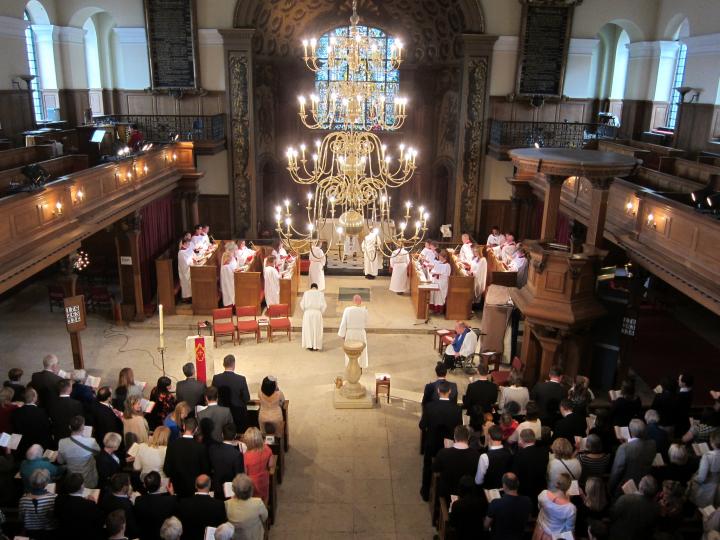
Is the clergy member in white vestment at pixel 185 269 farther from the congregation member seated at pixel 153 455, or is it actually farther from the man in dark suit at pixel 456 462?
the man in dark suit at pixel 456 462

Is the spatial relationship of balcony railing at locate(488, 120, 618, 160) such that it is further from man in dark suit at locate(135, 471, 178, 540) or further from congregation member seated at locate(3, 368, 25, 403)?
man in dark suit at locate(135, 471, 178, 540)

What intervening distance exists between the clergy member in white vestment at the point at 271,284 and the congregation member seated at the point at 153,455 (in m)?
8.35

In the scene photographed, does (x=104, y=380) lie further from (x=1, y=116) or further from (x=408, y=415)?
(x=1, y=116)

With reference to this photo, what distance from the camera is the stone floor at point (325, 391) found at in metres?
8.63

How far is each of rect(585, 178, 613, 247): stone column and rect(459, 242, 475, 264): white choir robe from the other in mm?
5770

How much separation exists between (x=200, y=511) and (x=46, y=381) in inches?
158

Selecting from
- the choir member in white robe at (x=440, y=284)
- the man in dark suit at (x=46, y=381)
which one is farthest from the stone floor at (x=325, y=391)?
the man in dark suit at (x=46, y=381)

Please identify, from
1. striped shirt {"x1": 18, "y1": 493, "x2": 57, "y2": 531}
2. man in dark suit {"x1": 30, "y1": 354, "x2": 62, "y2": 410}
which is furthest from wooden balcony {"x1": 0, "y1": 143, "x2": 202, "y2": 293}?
striped shirt {"x1": 18, "y1": 493, "x2": 57, "y2": 531}

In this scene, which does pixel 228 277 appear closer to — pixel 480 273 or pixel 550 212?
pixel 480 273

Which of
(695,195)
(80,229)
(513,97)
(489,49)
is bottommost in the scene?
(80,229)

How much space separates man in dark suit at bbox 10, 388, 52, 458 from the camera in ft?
25.5

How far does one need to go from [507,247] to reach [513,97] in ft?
18.5

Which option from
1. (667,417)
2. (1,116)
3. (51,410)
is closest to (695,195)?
(667,417)

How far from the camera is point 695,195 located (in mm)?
9828
